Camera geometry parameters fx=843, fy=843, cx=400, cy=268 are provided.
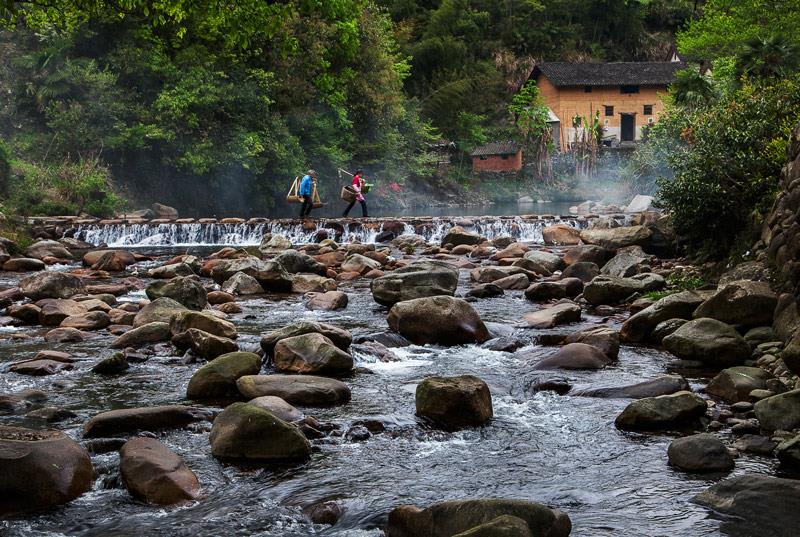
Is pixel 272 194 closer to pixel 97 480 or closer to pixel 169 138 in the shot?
pixel 169 138

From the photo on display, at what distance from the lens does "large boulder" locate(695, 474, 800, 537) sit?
5180mm

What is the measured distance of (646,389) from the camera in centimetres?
841

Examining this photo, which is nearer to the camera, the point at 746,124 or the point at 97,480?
the point at 97,480

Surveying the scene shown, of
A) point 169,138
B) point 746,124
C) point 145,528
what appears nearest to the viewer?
point 145,528

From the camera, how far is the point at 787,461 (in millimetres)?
6227

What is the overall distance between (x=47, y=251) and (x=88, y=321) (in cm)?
1121

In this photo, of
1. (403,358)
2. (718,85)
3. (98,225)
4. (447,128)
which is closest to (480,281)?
(403,358)

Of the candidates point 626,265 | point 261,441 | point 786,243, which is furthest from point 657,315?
point 261,441

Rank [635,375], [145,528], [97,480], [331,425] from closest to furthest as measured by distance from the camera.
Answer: [145,528] < [97,480] < [331,425] < [635,375]

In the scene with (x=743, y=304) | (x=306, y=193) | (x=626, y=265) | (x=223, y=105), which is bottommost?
(x=626, y=265)

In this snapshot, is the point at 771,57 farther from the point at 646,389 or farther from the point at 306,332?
the point at 306,332

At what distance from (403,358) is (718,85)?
2863 centimetres

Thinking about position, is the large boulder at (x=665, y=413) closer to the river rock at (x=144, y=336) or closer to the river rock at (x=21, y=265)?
the river rock at (x=144, y=336)

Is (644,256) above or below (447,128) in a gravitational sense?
below
